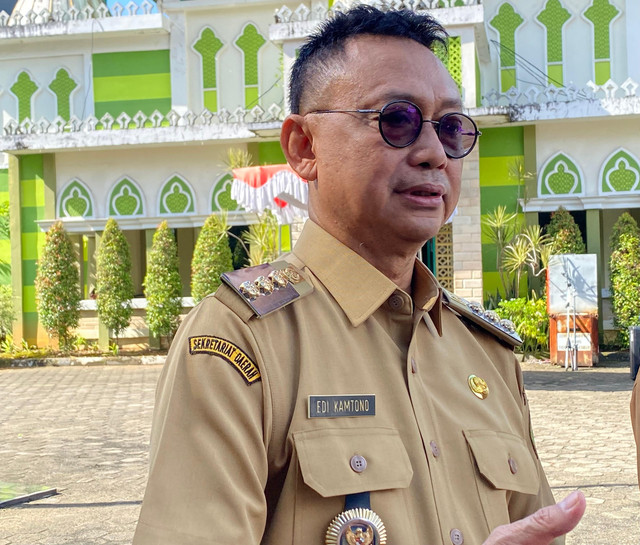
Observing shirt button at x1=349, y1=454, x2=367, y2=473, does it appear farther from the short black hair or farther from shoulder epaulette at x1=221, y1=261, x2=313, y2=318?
the short black hair

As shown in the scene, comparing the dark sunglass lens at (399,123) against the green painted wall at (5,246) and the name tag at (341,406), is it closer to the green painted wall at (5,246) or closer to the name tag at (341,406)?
the name tag at (341,406)

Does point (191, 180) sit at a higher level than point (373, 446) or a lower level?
higher

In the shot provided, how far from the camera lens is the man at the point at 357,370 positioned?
4.81 feet

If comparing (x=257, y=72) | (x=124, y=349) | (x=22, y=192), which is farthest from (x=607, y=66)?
(x=22, y=192)

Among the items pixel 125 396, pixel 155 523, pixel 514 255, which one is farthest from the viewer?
pixel 514 255

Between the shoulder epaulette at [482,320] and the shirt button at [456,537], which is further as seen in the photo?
the shoulder epaulette at [482,320]

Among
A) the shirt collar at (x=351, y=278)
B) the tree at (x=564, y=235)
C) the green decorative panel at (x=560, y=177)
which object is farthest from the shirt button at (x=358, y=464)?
the green decorative panel at (x=560, y=177)

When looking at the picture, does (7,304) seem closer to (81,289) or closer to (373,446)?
(81,289)

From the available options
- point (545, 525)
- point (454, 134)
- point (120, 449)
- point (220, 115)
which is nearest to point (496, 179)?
point (220, 115)

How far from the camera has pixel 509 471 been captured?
1877 millimetres

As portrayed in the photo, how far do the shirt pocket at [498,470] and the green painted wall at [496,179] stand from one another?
1401cm

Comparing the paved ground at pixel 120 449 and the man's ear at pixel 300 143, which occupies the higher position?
the man's ear at pixel 300 143

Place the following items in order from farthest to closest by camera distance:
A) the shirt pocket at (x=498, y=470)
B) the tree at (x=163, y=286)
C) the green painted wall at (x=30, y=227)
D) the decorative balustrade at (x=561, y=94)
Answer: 1. the green painted wall at (x=30, y=227)
2. the tree at (x=163, y=286)
3. the decorative balustrade at (x=561, y=94)
4. the shirt pocket at (x=498, y=470)

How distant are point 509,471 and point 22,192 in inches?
681
